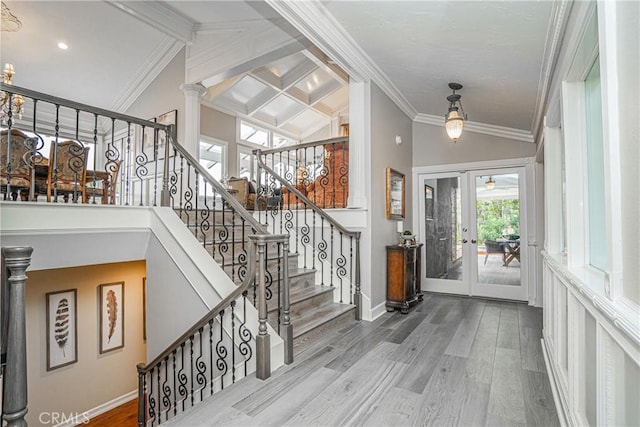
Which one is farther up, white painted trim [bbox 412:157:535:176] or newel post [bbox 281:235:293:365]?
white painted trim [bbox 412:157:535:176]

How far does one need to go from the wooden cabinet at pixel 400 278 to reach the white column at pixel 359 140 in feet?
2.80

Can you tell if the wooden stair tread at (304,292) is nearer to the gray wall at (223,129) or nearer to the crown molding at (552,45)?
the crown molding at (552,45)

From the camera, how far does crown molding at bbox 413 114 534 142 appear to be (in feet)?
15.7

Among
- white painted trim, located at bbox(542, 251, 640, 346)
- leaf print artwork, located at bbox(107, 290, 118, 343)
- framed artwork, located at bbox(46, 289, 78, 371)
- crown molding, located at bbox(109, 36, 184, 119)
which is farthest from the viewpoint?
crown molding, located at bbox(109, 36, 184, 119)

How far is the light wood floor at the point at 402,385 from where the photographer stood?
6.39 feet

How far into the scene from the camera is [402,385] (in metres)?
2.32

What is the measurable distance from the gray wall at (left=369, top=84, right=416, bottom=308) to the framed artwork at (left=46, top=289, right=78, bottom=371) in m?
4.43

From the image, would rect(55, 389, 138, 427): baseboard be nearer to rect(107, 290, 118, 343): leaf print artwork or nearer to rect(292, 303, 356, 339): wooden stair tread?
rect(107, 290, 118, 343): leaf print artwork

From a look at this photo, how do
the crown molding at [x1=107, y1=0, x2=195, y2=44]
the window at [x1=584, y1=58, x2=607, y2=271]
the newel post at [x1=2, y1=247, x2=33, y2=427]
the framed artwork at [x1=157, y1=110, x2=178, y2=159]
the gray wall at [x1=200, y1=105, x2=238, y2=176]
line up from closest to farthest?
the newel post at [x1=2, y1=247, x2=33, y2=427] → the window at [x1=584, y1=58, x2=607, y2=271] → the crown molding at [x1=107, y1=0, x2=195, y2=44] → the framed artwork at [x1=157, y1=110, x2=178, y2=159] → the gray wall at [x1=200, y1=105, x2=238, y2=176]

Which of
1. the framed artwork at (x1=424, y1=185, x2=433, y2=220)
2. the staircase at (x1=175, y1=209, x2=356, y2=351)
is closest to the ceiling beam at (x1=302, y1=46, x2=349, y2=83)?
the framed artwork at (x1=424, y1=185, x2=433, y2=220)

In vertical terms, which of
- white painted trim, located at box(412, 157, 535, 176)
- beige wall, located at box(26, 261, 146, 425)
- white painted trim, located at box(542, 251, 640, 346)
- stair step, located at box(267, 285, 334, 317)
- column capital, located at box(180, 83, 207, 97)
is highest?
column capital, located at box(180, 83, 207, 97)

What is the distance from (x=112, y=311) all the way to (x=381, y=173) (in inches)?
189

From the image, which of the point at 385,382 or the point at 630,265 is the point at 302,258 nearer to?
the point at 385,382

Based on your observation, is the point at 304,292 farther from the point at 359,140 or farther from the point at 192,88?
the point at 192,88
